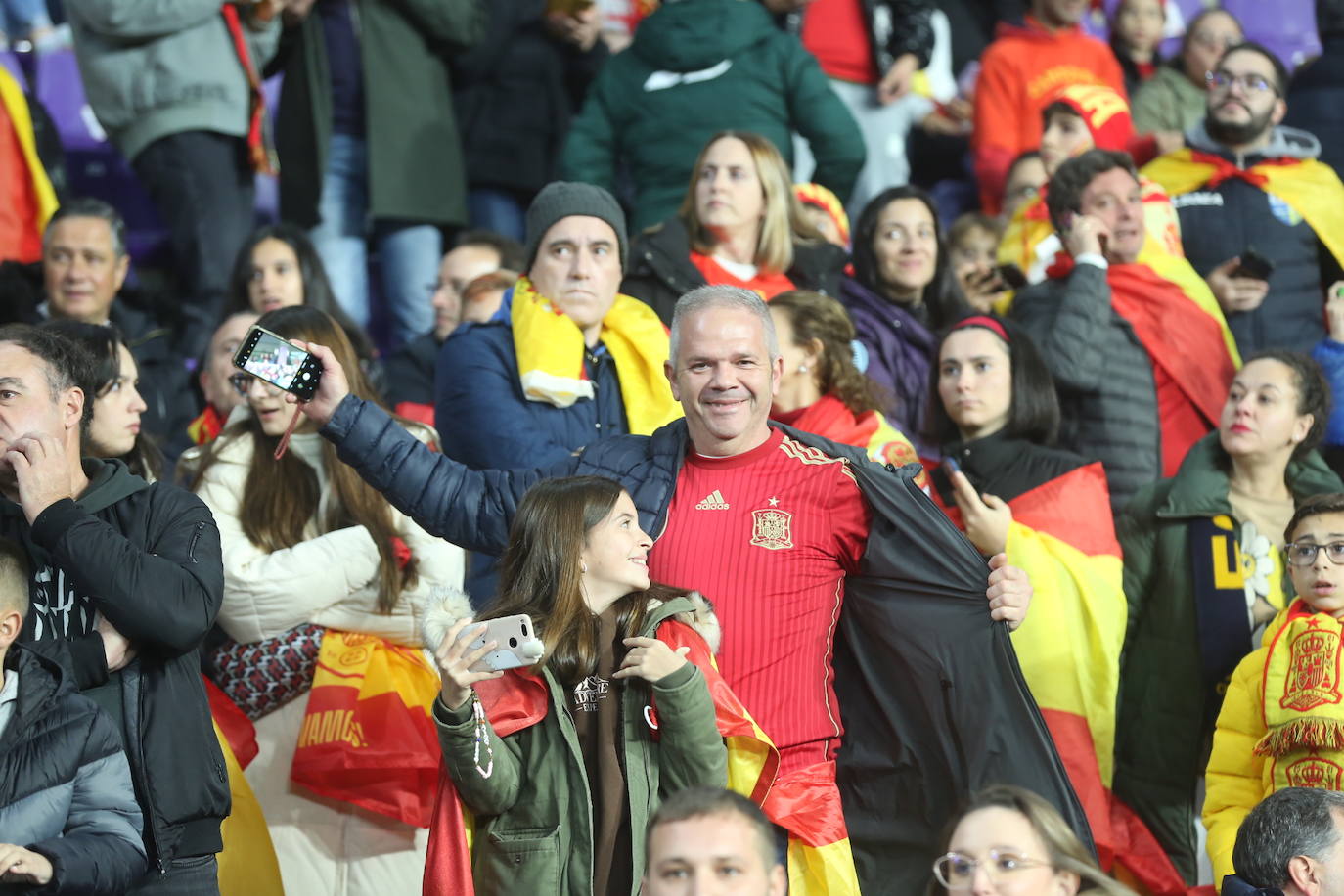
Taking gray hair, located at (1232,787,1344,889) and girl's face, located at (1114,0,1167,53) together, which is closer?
gray hair, located at (1232,787,1344,889)

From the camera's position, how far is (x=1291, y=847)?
4.30 meters

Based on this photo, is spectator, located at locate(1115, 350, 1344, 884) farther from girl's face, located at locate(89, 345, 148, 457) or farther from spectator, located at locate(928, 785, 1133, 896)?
girl's face, located at locate(89, 345, 148, 457)

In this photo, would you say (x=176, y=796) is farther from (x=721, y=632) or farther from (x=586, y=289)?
(x=586, y=289)

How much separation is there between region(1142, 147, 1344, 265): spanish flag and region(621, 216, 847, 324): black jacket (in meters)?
2.03

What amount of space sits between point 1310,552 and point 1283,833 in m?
1.01

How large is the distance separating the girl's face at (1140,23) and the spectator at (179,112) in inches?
199

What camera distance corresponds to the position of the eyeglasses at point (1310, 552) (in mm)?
5016

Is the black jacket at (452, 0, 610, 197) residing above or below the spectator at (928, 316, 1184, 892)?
above

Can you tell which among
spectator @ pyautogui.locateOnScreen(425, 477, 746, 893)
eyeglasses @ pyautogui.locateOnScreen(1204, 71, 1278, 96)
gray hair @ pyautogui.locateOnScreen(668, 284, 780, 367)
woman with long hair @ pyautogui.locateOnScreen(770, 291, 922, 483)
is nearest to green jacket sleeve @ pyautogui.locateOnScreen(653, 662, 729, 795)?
spectator @ pyautogui.locateOnScreen(425, 477, 746, 893)

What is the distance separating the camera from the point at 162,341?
687 cm

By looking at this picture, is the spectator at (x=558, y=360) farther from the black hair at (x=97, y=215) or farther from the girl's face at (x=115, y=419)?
the black hair at (x=97, y=215)

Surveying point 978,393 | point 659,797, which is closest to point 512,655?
point 659,797

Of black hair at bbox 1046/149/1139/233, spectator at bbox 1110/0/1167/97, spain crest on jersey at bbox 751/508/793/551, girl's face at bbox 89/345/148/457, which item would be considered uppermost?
spectator at bbox 1110/0/1167/97

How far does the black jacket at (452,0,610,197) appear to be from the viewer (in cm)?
866
